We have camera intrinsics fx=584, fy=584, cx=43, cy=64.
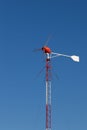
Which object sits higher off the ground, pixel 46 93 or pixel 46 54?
pixel 46 54

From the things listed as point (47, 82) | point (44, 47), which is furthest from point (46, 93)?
point (44, 47)

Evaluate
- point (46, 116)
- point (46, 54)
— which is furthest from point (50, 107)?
point (46, 54)

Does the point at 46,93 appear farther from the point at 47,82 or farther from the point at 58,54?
the point at 58,54

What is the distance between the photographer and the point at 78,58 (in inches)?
4771

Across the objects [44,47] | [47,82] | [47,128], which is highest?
[44,47]

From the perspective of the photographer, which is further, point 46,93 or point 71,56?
point 71,56

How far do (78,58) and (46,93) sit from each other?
1237 cm

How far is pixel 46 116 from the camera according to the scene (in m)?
113

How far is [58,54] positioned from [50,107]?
1156cm

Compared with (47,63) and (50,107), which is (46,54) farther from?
(50,107)

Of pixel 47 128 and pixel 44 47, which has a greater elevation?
pixel 44 47

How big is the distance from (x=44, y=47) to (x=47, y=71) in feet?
16.3

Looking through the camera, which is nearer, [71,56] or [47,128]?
[47,128]

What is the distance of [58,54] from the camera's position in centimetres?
11869
